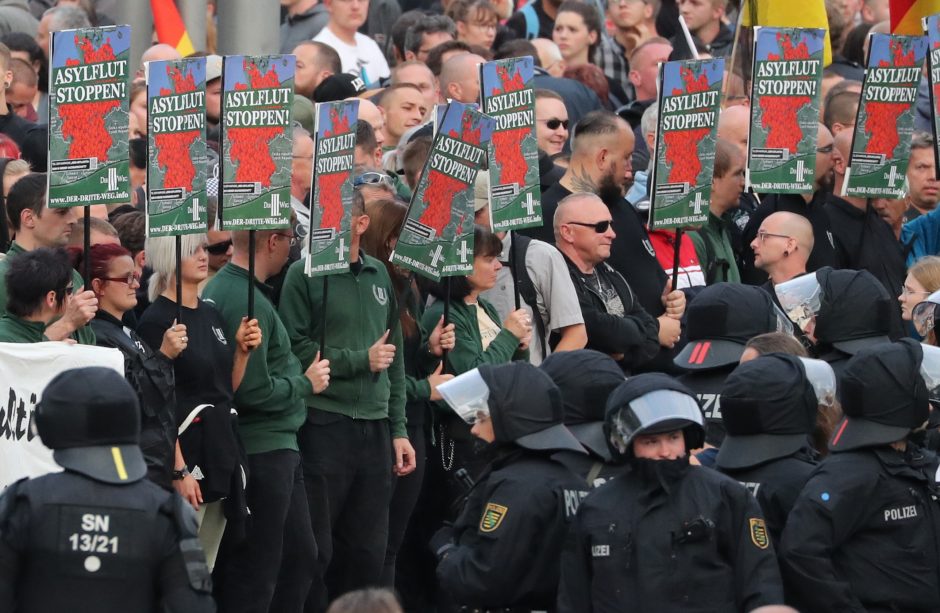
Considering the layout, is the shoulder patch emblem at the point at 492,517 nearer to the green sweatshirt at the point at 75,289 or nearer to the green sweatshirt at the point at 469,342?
the green sweatshirt at the point at 75,289

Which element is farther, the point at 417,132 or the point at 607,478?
the point at 417,132

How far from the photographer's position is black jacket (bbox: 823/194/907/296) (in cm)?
1165

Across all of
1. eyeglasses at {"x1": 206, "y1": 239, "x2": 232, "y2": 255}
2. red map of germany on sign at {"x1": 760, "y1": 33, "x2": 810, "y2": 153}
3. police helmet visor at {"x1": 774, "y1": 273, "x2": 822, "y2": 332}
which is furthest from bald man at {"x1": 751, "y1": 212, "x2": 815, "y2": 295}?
eyeglasses at {"x1": 206, "y1": 239, "x2": 232, "y2": 255}

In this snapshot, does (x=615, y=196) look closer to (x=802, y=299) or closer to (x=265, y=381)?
(x=802, y=299)

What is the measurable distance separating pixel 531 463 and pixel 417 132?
438cm

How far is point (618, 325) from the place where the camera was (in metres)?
9.73

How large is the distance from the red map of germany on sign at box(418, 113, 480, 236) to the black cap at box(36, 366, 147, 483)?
344 centimetres

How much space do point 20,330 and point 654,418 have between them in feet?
8.68

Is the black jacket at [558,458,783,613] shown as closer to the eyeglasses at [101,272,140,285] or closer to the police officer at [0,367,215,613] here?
the police officer at [0,367,215,613]

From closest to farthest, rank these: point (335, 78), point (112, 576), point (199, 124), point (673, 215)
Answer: point (112, 576) < point (199, 124) < point (673, 215) < point (335, 78)

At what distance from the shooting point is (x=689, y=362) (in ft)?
27.9

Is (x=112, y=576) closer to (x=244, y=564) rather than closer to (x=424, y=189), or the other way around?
(x=244, y=564)

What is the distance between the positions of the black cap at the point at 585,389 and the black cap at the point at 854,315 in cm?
209

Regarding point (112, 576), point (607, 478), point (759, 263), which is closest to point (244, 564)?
point (607, 478)
